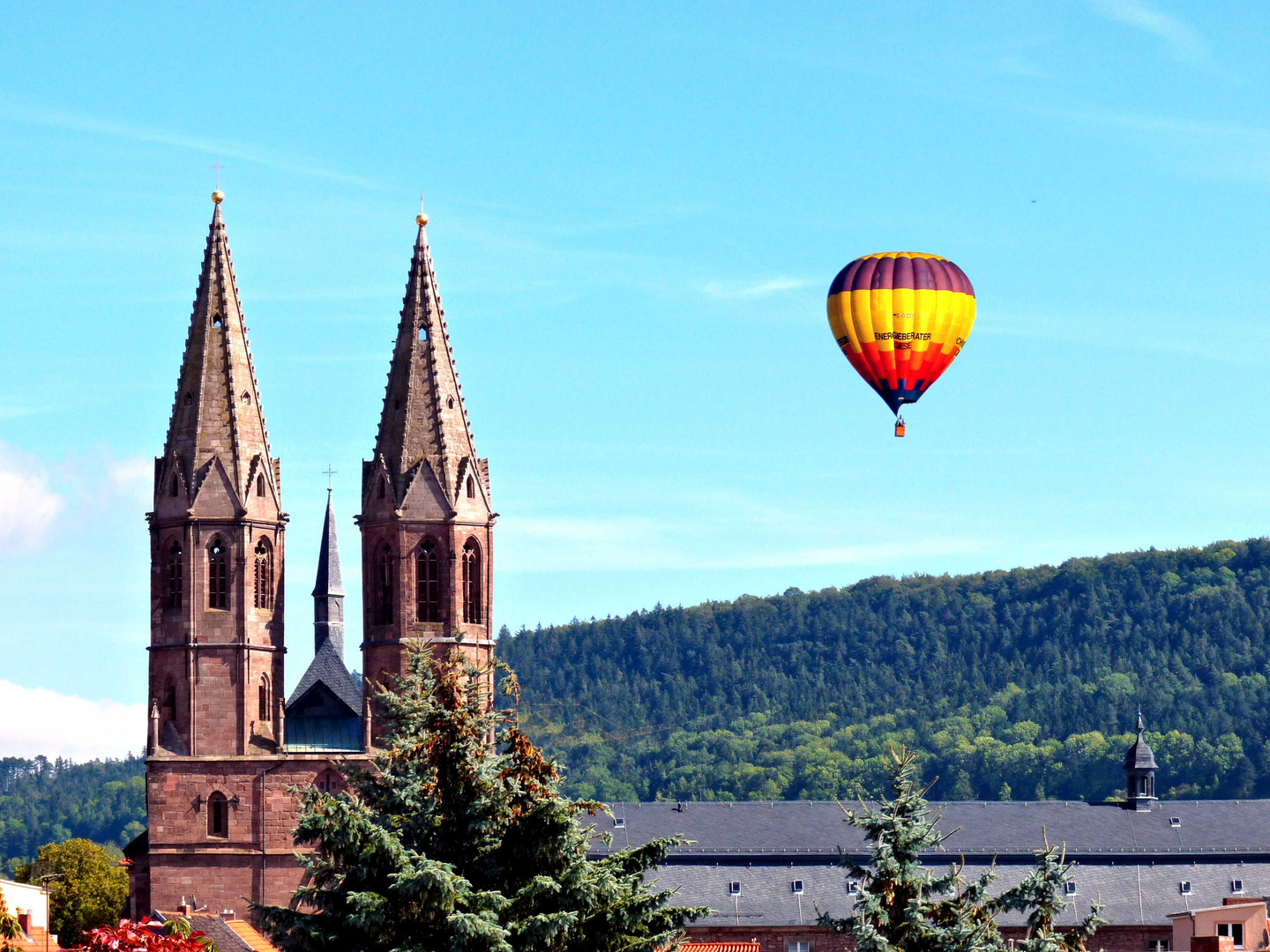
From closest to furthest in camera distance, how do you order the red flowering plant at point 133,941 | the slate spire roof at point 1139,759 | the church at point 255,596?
the red flowering plant at point 133,941 → the church at point 255,596 → the slate spire roof at point 1139,759

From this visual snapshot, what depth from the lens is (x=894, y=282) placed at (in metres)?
85.8

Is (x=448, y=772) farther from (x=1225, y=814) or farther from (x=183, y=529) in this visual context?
Answer: (x=1225, y=814)

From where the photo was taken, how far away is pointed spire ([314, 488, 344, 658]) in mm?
114250

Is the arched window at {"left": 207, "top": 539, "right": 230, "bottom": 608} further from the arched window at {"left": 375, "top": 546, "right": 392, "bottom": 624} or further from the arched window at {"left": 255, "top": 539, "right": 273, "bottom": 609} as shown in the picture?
the arched window at {"left": 375, "top": 546, "right": 392, "bottom": 624}

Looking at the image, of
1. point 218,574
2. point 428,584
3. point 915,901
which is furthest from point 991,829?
point 915,901

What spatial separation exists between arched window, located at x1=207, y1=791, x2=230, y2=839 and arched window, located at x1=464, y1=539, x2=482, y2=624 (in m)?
10.4

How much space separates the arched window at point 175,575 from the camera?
91.6 meters

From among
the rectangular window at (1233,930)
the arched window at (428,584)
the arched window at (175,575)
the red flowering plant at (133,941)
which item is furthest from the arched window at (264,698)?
the red flowering plant at (133,941)

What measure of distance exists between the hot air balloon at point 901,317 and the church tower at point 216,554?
20357 mm

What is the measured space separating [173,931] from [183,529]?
56.7m

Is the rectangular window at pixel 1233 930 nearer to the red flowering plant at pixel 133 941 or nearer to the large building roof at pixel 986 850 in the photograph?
the large building roof at pixel 986 850

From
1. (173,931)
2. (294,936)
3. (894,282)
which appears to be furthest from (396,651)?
(173,931)

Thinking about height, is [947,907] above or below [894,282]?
below

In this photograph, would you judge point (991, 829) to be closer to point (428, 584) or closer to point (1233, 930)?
point (1233, 930)
